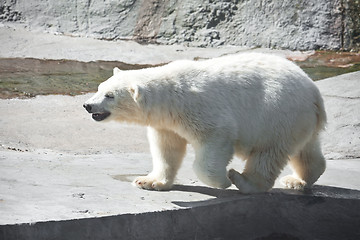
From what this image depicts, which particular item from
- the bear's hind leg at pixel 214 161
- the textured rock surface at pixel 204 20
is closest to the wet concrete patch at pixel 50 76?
the textured rock surface at pixel 204 20

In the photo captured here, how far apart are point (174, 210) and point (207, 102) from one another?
0.81 meters

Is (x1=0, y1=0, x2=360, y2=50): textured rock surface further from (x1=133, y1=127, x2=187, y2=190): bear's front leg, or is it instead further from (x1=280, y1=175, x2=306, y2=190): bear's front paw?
(x1=133, y1=127, x2=187, y2=190): bear's front leg

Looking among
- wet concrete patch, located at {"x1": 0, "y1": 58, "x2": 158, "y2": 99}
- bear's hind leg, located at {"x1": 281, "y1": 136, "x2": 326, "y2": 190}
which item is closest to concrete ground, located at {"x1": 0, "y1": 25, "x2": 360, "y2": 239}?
bear's hind leg, located at {"x1": 281, "y1": 136, "x2": 326, "y2": 190}

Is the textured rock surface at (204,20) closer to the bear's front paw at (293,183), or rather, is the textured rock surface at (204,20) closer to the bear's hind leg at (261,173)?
the bear's front paw at (293,183)

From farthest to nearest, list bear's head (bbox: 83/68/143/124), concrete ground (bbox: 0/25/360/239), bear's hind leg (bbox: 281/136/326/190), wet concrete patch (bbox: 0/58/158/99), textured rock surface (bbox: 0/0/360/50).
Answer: textured rock surface (bbox: 0/0/360/50) < wet concrete patch (bbox: 0/58/158/99) < bear's hind leg (bbox: 281/136/326/190) < bear's head (bbox: 83/68/143/124) < concrete ground (bbox: 0/25/360/239)

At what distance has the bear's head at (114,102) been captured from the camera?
421cm

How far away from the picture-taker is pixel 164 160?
14.7 feet

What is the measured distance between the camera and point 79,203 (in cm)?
379

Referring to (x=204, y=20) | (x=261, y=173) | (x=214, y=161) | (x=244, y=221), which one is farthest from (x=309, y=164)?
(x=204, y=20)

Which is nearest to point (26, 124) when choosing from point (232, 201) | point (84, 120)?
point (84, 120)

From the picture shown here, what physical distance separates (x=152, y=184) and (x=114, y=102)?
2.23ft

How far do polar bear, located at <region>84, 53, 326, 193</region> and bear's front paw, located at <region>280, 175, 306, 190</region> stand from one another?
30cm

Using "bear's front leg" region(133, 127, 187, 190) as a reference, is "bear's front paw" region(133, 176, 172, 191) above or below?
below

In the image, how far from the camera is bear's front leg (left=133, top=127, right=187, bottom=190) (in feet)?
14.6
